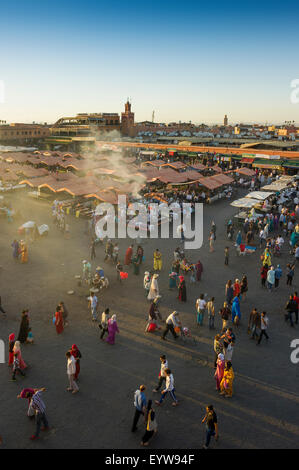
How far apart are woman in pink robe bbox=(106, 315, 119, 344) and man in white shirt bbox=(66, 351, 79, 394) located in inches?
62.1

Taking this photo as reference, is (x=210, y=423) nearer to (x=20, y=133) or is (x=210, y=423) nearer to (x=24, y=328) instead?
(x=24, y=328)

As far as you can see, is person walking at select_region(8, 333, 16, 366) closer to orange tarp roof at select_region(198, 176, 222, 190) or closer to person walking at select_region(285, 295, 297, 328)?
person walking at select_region(285, 295, 297, 328)

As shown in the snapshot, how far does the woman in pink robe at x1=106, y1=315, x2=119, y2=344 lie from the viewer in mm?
8516

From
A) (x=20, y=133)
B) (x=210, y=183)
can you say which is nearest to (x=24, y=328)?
(x=210, y=183)

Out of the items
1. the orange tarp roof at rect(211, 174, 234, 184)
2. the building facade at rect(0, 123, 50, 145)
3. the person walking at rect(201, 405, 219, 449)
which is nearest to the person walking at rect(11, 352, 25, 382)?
the person walking at rect(201, 405, 219, 449)

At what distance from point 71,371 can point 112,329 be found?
1857 millimetres

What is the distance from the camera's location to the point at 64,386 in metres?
7.27

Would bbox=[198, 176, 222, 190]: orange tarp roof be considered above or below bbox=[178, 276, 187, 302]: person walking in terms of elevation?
above

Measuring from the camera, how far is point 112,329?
858cm

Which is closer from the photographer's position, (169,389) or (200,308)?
(169,389)

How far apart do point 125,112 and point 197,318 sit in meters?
74.4

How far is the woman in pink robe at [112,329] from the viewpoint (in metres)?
8.52

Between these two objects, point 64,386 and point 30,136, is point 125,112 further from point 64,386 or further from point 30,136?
point 64,386
